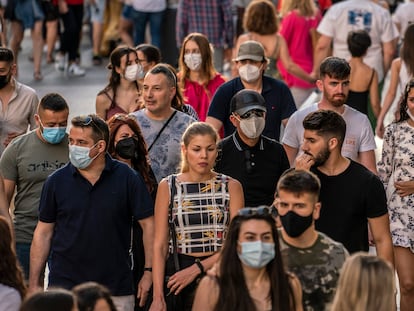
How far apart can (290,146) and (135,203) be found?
1.81m

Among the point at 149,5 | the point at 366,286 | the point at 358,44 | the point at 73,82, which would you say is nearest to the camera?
the point at 366,286

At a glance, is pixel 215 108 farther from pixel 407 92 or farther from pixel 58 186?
pixel 58 186

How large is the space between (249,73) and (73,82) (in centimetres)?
921

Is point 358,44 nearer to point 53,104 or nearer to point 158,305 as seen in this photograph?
point 53,104

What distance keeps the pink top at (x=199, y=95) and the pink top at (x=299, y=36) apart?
291 cm

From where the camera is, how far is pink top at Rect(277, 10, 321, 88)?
1478 cm

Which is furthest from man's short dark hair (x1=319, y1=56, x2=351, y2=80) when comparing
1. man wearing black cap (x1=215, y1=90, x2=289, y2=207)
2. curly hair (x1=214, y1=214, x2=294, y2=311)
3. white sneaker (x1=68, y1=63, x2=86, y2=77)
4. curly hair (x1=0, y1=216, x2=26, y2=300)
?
white sneaker (x1=68, y1=63, x2=86, y2=77)

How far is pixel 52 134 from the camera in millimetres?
9141

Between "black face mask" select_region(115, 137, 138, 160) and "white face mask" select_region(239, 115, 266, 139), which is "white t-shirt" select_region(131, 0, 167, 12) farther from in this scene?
"black face mask" select_region(115, 137, 138, 160)

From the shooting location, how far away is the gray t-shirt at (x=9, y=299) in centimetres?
700

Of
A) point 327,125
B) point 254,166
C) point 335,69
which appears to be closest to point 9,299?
point 327,125

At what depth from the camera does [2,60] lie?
1045 cm

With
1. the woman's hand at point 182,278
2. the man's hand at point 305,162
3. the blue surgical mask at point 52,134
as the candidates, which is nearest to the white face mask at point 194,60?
the blue surgical mask at point 52,134

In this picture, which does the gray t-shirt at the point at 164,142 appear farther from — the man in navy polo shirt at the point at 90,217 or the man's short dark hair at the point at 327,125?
the man's short dark hair at the point at 327,125
